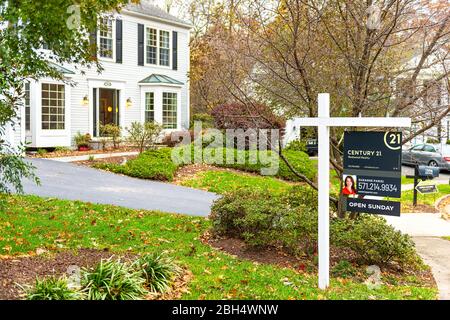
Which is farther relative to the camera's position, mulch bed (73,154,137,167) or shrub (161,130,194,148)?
shrub (161,130,194,148)

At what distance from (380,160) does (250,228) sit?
239cm

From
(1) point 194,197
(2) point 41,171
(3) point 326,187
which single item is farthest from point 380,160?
(2) point 41,171

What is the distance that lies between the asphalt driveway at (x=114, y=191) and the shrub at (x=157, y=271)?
510cm

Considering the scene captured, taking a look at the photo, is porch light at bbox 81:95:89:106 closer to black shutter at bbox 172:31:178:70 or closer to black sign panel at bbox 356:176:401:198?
black shutter at bbox 172:31:178:70

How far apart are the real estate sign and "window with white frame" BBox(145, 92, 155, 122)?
18.1 m

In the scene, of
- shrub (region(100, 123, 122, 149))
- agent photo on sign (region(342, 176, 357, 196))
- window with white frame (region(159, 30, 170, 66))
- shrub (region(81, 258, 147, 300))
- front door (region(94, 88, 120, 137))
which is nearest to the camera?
shrub (region(81, 258, 147, 300))

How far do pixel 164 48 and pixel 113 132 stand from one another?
614cm

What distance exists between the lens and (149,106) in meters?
23.2

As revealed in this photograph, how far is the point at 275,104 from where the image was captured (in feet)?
30.2

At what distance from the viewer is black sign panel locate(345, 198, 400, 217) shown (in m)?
5.47

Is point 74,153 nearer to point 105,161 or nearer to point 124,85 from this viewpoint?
point 105,161

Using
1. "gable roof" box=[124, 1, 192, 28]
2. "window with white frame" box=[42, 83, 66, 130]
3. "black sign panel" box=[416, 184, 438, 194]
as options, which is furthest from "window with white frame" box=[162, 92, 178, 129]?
"black sign panel" box=[416, 184, 438, 194]

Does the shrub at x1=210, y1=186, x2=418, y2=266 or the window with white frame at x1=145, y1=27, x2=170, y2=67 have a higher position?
the window with white frame at x1=145, y1=27, x2=170, y2=67

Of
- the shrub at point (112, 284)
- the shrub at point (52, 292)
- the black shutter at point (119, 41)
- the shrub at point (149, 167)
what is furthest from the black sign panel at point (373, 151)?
the black shutter at point (119, 41)
